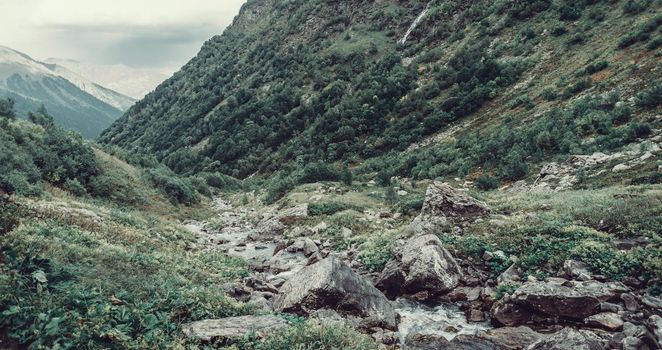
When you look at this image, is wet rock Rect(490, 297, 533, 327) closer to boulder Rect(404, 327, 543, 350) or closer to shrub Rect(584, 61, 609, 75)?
boulder Rect(404, 327, 543, 350)

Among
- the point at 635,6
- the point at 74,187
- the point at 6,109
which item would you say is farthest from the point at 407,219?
the point at 635,6

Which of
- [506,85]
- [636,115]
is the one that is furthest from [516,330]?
[506,85]

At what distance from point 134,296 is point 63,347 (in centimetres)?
211

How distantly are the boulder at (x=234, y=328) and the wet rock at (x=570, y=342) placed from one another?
4853mm

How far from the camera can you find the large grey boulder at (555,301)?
9.35 m

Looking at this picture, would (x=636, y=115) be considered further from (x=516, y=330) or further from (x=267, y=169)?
(x=267, y=169)

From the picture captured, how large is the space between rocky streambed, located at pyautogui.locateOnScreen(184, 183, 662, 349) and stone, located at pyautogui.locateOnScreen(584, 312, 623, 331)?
20mm

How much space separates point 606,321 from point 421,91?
5212 cm

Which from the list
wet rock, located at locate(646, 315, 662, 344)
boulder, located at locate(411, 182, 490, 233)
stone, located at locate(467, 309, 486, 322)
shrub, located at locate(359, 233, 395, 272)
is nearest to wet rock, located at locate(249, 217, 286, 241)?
shrub, located at locate(359, 233, 395, 272)

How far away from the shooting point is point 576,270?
35.7 feet

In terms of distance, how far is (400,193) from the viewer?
28.4 m

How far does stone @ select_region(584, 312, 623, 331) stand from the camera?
8.66 meters

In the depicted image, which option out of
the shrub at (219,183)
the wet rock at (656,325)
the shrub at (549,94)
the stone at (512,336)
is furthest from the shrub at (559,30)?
the stone at (512,336)

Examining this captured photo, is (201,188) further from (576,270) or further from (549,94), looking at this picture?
(576,270)
